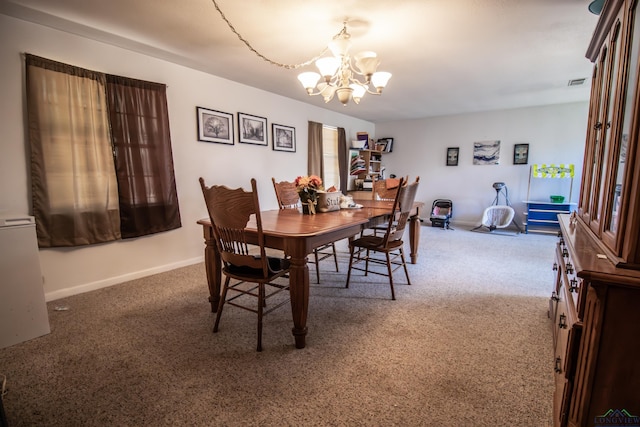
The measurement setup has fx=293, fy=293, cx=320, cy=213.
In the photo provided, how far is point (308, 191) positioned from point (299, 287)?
37.6 inches

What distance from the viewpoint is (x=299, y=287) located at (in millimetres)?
1808

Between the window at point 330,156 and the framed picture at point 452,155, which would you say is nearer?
the window at point 330,156

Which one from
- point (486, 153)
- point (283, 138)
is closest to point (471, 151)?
point (486, 153)

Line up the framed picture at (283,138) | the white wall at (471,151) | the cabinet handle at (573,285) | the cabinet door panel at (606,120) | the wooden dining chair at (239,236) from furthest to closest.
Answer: the white wall at (471,151)
the framed picture at (283,138)
the wooden dining chair at (239,236)
the cabinet door panel at (606,120)
the cabinet handle at (573,285)

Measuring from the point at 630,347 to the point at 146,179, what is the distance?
356 centimetres

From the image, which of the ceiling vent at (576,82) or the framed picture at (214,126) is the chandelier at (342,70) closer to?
the framed picture at (214,126)

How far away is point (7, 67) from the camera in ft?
7.26

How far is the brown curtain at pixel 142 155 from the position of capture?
9.12 ft

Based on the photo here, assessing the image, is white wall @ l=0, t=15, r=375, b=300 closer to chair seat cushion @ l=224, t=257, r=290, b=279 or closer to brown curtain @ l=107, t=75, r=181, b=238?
brown curtain @ l=107, t=75, r=181, b=238

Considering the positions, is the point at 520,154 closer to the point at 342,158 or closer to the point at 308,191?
the point at 342,158

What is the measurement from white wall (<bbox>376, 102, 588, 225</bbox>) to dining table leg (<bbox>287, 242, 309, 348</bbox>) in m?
5.60

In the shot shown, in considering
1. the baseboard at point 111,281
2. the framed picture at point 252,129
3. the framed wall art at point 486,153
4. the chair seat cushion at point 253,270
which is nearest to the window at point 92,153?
the baseboard at point 111,281

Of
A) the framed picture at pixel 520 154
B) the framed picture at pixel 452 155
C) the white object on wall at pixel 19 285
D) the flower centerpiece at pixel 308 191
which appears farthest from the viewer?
the framed picture at pixel 452 155

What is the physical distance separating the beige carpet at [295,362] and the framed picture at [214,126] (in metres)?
1.85
